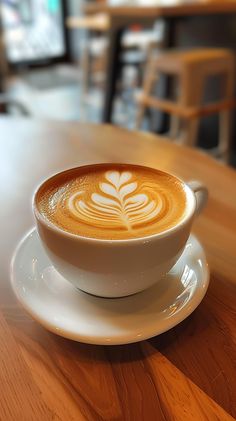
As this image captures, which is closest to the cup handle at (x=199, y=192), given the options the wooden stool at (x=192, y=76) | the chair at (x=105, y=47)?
the wooden stool at (x=192, y=76)

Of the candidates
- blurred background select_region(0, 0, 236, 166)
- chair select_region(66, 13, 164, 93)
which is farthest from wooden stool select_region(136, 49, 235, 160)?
chair select_region(66, 13, 164, 93)

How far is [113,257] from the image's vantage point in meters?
0.31

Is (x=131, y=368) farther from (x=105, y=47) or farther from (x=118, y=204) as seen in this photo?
(x=105, y=47)

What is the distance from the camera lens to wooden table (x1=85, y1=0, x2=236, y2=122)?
5.34 feet

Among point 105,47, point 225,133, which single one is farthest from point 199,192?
point 105,47

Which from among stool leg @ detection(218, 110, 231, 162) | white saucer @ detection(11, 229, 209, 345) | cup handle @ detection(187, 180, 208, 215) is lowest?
stool leg @ detection(218, 110, 231, 162)

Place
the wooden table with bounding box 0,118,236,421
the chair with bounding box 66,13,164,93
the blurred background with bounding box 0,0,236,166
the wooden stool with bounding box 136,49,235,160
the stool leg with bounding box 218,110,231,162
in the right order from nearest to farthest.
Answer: the wooden table with bounding box 0,118,236,421 → the wooden stool with bounding box 136,49,235,160 → the blurred background with bounding box 0,0,236,166 → the stool leg with bounding box 218,110,231,162 → the chair with bounding box 66,13,164,93

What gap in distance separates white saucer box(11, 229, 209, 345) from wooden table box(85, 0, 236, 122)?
1531 millimetres

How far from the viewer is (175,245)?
328 mm

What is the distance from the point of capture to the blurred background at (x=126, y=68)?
68.2 inches

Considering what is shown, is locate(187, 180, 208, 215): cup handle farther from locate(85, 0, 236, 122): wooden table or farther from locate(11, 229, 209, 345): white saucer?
locate(85, 0, 236, 122): wooden table

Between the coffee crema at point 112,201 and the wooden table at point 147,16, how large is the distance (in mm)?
1448

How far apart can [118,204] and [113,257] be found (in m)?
0.09

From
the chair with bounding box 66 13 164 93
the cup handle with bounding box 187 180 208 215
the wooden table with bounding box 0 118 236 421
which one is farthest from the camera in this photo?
the chair with bounding box 66 13 164 93
